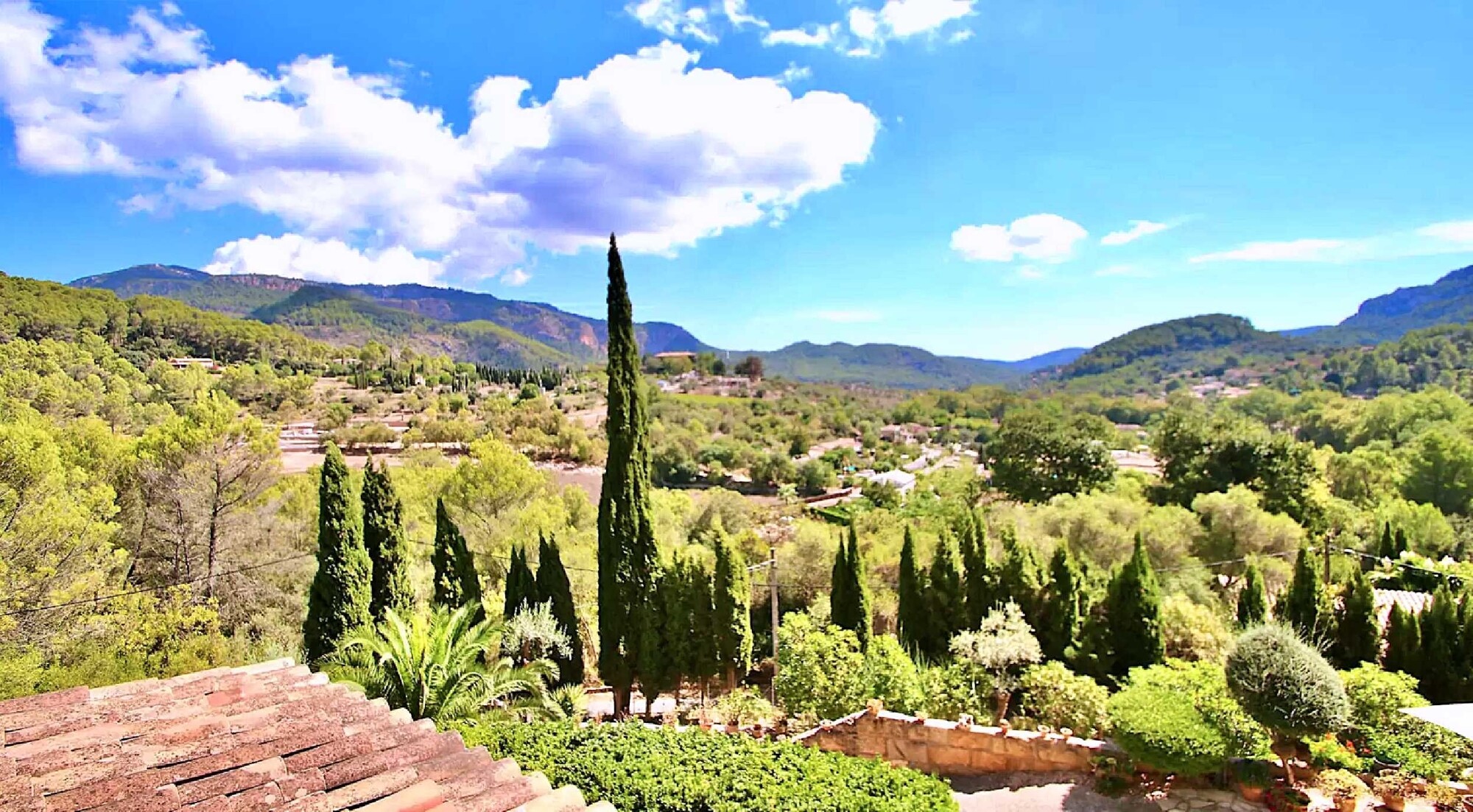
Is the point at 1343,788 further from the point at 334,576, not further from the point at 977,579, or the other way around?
the point at 334,576

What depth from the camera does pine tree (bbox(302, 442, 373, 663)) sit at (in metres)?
10.9

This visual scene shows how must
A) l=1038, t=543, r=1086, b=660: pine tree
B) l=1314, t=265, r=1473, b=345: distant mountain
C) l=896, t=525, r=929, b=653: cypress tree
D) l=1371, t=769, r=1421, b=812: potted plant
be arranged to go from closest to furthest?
l=1371, t=769, r=1421, b=812: potted plant
l=1038, t=543, r=1086, b=660: pine tree
l=896, t=525, r=929, b=653: cypress tree
l=1314, t=265, r=1473, b=345: distant mountain

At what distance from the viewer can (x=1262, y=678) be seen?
6.77m

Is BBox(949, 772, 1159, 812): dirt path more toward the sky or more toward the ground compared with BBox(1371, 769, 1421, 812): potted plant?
more toward the ground

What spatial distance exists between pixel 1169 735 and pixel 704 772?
500 cm

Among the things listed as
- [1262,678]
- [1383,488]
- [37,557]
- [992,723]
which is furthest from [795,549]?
[1383,488]

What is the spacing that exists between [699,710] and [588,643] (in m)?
3.49

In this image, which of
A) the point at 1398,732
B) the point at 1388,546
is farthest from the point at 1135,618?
the point at 1388,546

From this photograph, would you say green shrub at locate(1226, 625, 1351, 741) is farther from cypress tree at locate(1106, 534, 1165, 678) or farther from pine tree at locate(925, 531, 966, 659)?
pine tree at locate(925, 531, 966, 659)

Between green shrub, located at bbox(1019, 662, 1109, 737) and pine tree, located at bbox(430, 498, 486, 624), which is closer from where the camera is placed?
green shrub, located at bbox(1019, 662, 1109, 737)

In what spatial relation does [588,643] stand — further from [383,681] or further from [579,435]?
[579,435]

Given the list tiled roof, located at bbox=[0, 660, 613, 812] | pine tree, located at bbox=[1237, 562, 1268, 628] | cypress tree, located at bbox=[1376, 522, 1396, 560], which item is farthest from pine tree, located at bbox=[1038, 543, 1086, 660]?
tiled roof, located at bbox=[0, 660, 613, 812]

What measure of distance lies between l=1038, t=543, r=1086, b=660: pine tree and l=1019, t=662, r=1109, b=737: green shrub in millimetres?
3135

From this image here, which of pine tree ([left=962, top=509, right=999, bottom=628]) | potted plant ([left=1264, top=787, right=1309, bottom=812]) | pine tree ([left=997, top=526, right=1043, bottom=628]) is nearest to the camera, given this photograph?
potted plant ([left=1264, top=787, right=1309, bottom=812])
